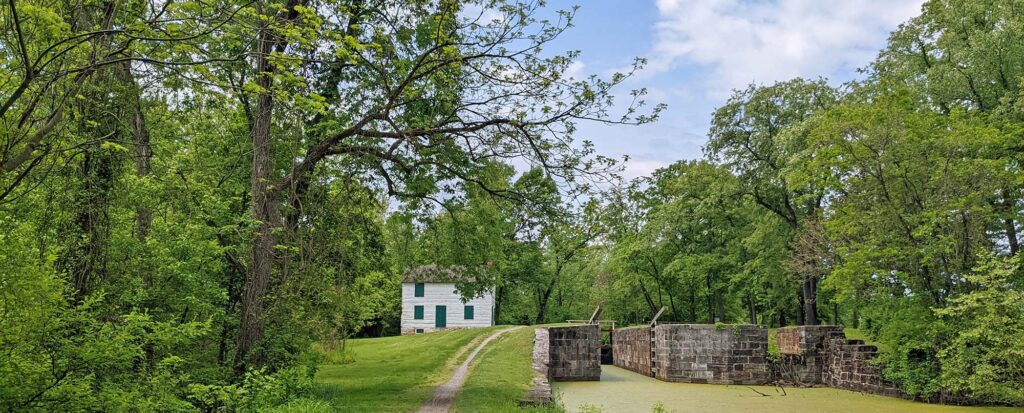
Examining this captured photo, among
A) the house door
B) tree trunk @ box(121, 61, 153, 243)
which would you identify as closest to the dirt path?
tree trunk @ box(121, 61, 153, 243)

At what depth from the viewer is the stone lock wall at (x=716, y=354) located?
79.3ft

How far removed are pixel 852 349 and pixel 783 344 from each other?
3542 millimetres

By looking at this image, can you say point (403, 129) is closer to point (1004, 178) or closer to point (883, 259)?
point (883, 259)

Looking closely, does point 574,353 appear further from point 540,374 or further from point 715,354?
point 540,374

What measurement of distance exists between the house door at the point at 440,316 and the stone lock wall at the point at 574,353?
637 inches

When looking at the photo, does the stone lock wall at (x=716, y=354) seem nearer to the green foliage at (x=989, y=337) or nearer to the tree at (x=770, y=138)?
the tree at (x=770, y=138)

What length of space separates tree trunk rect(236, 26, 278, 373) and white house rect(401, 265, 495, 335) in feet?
96.2

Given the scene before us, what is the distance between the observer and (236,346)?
1047cm

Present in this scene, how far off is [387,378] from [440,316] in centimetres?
2632

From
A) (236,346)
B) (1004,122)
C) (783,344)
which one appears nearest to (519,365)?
(236,346)

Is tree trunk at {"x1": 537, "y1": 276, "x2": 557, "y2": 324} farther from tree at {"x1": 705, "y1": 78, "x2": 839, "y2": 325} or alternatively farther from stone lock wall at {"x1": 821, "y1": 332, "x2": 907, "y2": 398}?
stone lock wall at {"x1": 821, "y1": 332, "x2": 907, "y2": 398}

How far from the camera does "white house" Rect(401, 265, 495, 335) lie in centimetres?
3984

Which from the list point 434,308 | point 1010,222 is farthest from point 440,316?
point 1010,222

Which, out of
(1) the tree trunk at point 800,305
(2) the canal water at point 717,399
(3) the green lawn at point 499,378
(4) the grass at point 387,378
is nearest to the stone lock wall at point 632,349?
(2) the canal water at point 717,399
